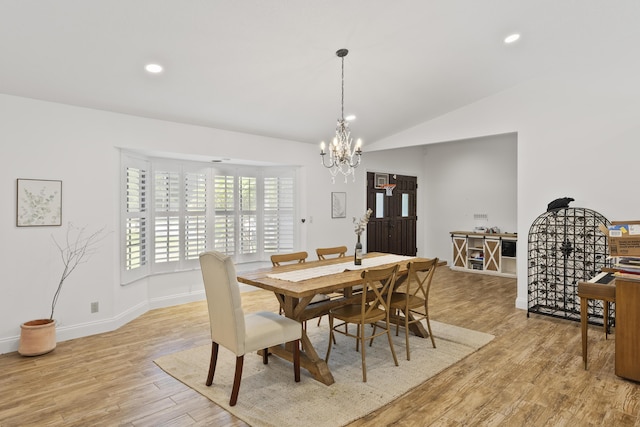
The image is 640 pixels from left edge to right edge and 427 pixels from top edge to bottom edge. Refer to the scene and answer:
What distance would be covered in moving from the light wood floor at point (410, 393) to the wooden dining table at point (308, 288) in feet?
2.27

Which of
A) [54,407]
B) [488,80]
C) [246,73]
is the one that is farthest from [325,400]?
[488,80]

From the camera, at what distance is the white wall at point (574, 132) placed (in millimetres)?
4227

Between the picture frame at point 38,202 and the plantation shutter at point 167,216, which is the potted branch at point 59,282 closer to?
the picture frame at point 38,202

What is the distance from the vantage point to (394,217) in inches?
323

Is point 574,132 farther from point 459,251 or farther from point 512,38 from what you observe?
point 459,251

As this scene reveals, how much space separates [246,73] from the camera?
3.78m

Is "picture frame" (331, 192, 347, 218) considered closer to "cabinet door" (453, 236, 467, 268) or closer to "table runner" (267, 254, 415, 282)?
"table runner" (267, 254, 415, 282)

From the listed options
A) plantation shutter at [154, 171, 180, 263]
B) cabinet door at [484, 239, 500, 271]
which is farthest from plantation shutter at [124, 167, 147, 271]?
cabinet door at [484, 239, 500, 271]

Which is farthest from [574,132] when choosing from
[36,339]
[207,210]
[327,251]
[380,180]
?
[36,339]

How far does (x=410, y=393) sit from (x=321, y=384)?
660mm

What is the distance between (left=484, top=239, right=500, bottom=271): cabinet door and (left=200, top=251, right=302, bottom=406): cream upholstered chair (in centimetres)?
561

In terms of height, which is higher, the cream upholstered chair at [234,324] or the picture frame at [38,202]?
the picture frame at [38,202]

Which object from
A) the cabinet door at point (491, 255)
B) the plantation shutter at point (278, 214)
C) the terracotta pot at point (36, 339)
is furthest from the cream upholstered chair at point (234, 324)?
the cabinet door at point (491, 255)

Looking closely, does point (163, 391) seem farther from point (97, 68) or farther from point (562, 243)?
point (562, 243)
